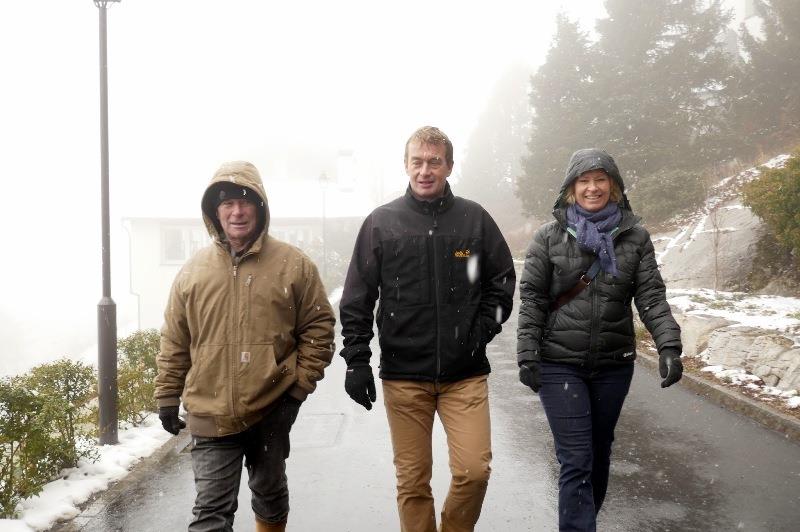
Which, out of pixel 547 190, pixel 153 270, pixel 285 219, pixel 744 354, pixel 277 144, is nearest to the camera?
pixel 744 354

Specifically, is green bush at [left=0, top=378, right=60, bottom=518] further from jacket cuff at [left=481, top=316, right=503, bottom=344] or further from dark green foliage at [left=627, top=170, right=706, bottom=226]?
dark green foliage at [left=627, top=170, right=706, bottom=226]

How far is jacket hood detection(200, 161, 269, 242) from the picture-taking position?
338 centimetres

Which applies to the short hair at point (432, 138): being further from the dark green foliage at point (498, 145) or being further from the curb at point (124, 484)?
the dark green foliage at point (498, 145)

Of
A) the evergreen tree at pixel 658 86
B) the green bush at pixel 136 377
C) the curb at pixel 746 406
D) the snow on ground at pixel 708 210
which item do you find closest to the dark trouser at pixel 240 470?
the green bush at pixel 136 377

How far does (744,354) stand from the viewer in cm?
756

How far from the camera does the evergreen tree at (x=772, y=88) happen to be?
22.1 meters

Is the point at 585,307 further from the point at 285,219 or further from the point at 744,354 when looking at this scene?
the point at 285,219

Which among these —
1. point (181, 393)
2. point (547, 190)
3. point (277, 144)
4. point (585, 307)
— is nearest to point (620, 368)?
point (585, 307)

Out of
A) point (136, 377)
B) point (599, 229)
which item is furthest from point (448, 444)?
point (136, 377)

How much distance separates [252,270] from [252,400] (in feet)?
2.13

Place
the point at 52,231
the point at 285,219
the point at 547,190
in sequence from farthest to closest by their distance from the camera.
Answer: the point at 52,231 → the point at 285,219 → the point at 547,190

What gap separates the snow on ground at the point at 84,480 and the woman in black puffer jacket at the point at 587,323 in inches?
125

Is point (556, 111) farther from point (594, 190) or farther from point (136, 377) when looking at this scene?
point (594, 190)

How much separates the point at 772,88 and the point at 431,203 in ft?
79.5
